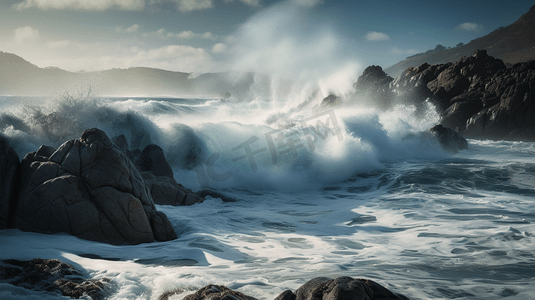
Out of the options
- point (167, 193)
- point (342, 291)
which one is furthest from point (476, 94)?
point (342, 291)

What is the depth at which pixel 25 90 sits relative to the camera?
79562 millimetres

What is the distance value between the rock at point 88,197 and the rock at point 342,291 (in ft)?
10.5

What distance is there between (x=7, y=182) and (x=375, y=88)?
102ft

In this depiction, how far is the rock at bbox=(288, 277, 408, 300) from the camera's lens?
2.20 meters

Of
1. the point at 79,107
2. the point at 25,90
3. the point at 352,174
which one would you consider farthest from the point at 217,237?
the point at 25,90

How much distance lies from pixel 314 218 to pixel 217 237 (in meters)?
2.61

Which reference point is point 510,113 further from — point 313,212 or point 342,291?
point 342,291

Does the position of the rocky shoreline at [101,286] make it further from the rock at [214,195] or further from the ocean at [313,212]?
the rock at [214,195]

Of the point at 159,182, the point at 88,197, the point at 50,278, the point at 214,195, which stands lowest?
the point at 214,195

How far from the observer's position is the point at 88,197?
183 inches

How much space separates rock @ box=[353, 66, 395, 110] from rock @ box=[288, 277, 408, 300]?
2785cm

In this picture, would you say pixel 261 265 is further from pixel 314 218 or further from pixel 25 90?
pixel 25 90

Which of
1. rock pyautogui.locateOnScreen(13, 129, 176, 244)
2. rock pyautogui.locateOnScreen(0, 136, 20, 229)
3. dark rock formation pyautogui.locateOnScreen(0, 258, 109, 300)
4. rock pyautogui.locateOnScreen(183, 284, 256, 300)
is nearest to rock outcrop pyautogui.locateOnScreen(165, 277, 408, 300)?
rock pyautogui.locateOnScreen(183, 284, 256, 300)

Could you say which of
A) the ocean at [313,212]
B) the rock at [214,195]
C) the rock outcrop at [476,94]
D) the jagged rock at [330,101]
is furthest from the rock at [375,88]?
the rock at [214,195]
